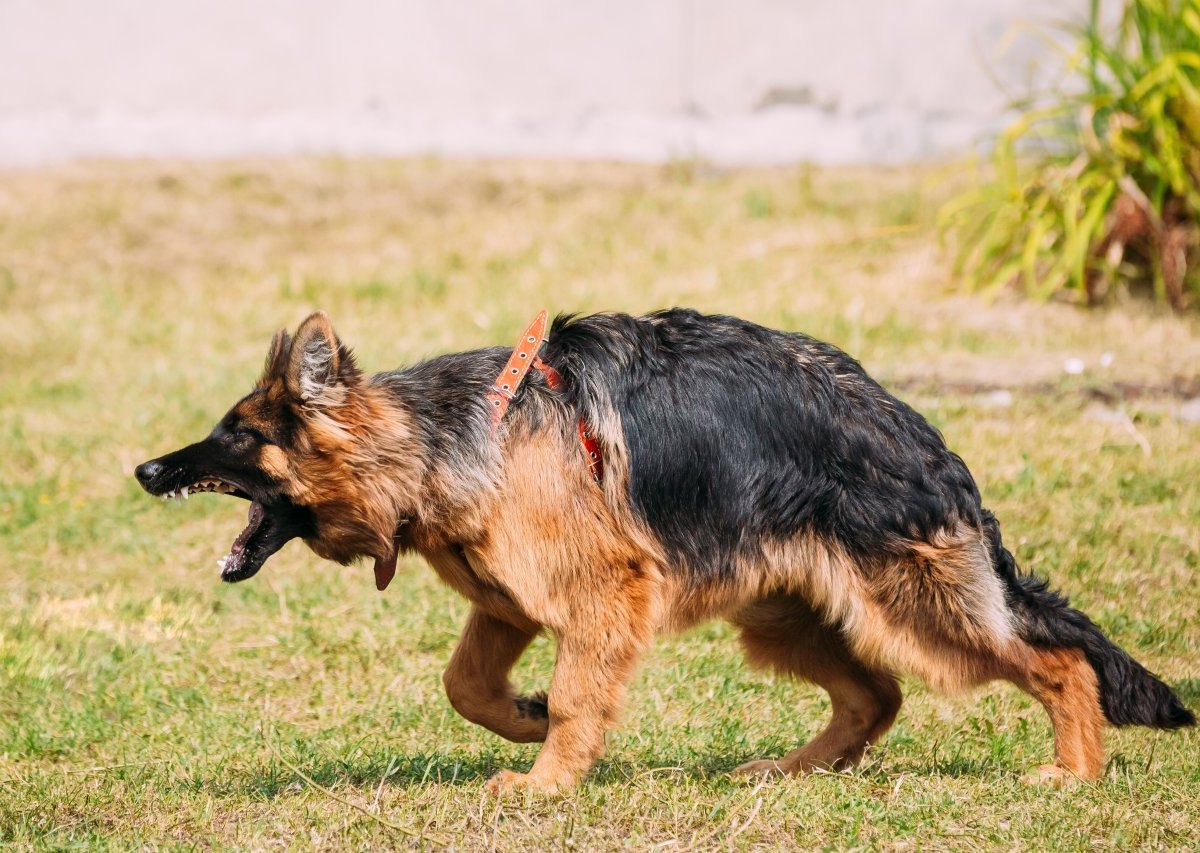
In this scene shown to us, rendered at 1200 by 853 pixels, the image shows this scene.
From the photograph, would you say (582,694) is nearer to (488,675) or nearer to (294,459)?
(488,675)

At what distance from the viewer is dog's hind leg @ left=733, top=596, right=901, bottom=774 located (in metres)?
4.93

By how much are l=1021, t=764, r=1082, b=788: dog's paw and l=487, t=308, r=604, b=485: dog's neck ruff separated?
5.55 feet

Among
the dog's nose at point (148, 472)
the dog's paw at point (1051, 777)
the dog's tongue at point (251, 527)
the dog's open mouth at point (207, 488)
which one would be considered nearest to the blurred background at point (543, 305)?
the dog's paw at point (1051, 777)

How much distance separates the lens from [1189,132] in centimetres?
990

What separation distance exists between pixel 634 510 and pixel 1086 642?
1.58 m

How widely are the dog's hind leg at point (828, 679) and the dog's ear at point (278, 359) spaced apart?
1.76m

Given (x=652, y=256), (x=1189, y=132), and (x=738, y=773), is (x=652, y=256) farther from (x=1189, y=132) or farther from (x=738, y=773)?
(x=738, y=773)

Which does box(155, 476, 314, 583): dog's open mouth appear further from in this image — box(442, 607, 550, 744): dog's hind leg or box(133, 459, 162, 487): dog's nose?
box(442, 607, 550, 744): dog's hind leg

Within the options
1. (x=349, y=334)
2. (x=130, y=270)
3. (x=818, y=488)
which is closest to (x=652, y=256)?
(x=349, y=334)

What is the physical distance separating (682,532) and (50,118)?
11.9m

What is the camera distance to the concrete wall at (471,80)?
13.9 metres

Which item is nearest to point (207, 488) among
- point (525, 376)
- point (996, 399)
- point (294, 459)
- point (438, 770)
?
point (294, 459)

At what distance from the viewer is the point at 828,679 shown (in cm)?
501

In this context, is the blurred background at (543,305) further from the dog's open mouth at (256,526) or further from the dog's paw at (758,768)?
the dog's open mouth at (256,526)
